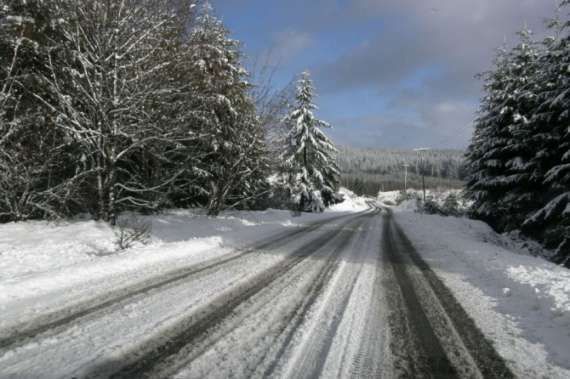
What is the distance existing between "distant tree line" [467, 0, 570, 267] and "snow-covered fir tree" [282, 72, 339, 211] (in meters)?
12.7

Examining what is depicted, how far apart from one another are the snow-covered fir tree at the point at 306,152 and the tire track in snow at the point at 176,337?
2324 centimetres

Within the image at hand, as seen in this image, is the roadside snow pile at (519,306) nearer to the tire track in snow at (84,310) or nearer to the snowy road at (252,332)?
the snowy road at (252,332)

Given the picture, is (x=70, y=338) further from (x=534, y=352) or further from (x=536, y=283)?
(x=536, y=283)

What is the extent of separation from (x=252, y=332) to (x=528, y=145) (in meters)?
17.3

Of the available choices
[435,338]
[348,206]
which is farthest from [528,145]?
[348,206]

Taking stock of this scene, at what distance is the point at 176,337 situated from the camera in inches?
123

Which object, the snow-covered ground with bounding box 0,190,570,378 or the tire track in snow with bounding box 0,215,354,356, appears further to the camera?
the tire track in snow with bounding box 0,215,354,356

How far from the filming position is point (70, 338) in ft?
9.95

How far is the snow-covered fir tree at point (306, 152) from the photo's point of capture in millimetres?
28828

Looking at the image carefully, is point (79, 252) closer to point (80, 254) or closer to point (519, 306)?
point (80, 254)

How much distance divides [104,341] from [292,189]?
2550cm

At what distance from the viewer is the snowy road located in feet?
8.57

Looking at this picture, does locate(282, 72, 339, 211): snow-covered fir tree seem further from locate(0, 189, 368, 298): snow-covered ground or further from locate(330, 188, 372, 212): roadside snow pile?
locate(0, 189, 368, 298): snow-covered ground

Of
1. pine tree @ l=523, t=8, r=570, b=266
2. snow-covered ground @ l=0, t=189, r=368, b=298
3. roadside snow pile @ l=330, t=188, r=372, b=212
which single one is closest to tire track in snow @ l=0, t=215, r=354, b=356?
snow-covered ground @ l=0, t=189, r=368, b=298
